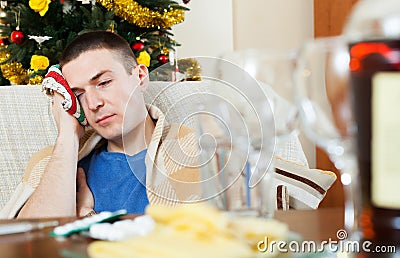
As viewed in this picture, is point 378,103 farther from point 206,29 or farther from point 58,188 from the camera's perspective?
point 206,29

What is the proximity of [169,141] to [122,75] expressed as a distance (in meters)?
0.46

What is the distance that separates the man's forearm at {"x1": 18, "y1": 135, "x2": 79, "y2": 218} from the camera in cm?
156

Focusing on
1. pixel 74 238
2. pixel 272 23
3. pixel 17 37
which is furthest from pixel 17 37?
pixel 74 238

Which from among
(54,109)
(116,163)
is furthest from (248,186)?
(54,109)

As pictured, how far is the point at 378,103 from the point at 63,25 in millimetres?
2729

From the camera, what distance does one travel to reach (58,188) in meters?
1.58

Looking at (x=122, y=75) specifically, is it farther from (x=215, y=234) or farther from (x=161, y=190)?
(x=215, y=234)

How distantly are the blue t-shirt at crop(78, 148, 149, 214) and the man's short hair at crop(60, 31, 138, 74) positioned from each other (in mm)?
219

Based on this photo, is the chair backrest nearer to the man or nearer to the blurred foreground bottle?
the man

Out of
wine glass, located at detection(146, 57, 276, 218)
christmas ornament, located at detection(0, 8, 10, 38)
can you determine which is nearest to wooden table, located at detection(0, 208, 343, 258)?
wine glass, located at detection(146, 57, 276, 218)

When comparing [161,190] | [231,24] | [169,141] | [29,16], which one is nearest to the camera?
[161,190]

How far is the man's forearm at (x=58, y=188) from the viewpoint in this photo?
5.12ft

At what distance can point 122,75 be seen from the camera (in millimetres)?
1661

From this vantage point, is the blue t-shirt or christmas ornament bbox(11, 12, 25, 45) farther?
christmas ornament bbox(11, 12, 25, 45)
